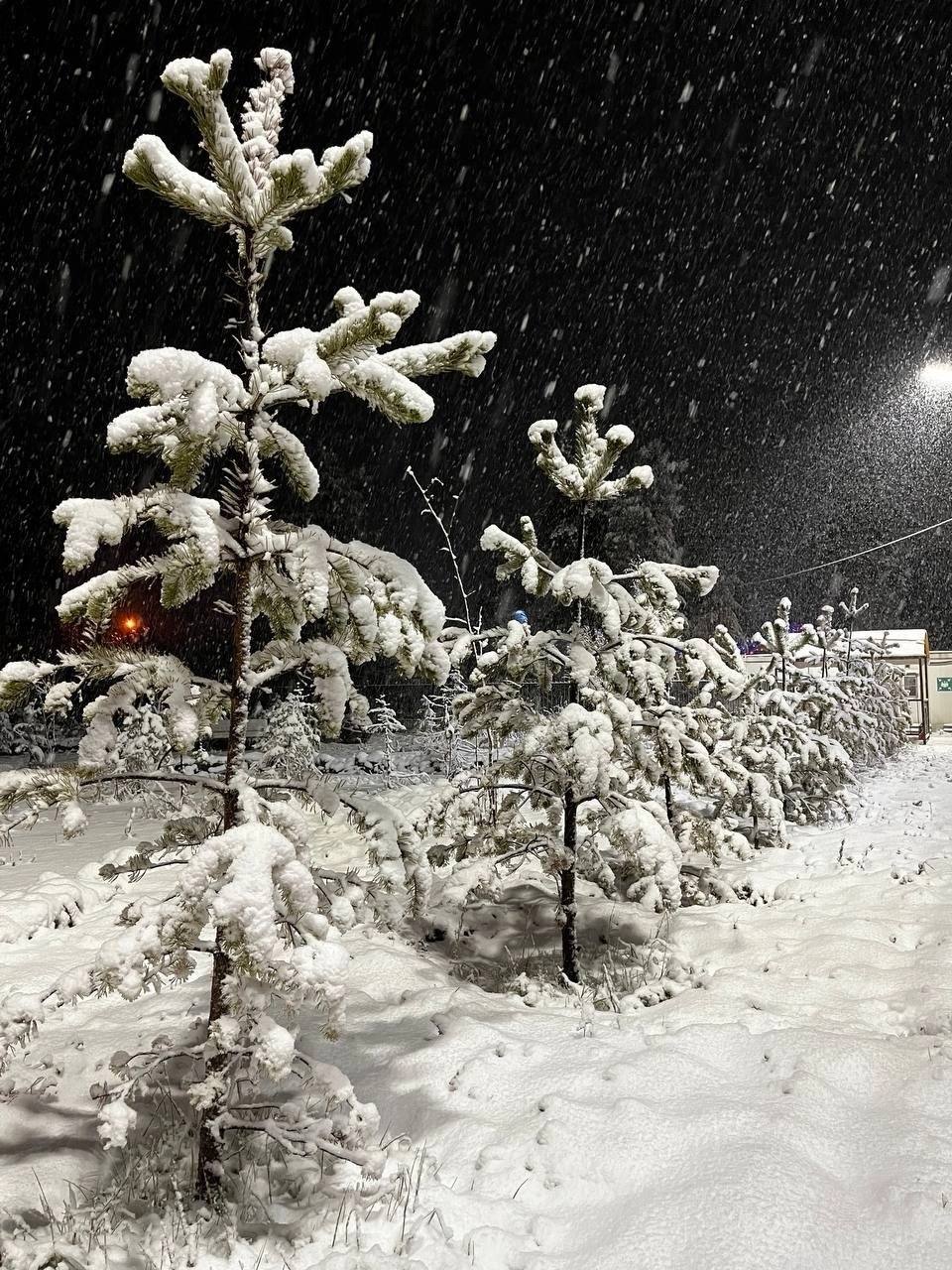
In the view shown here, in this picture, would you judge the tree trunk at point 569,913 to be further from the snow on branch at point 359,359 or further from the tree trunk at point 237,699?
the snow on branch at point 359,359

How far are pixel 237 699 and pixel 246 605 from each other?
0.43 meters

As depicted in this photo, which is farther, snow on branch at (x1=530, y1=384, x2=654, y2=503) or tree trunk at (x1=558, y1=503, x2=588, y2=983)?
snow on branch at (x1=530, y1=384, x2=654, y2=503)

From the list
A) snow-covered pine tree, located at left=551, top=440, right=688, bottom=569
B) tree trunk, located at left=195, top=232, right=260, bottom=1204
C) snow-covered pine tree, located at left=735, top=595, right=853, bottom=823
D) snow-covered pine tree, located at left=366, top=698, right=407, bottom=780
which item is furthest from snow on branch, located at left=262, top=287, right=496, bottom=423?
snow-covered pine tree, located at left=551, top=440, right=688, bottom=569

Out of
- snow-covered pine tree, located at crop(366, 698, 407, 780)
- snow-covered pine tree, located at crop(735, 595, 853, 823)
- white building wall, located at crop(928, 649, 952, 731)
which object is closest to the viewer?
snow-covered pine tree, located at crop(735, 595, 853, 823)

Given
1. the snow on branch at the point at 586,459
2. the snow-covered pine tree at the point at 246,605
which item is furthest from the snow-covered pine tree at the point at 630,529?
the snow-covered pine tree at the point at 246,605

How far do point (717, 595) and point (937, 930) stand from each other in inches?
1167

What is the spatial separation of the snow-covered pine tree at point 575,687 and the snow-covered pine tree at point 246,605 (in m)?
2.29

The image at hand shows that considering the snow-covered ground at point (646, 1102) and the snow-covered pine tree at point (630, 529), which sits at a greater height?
the snow-covered pine tree at point (630, 529)

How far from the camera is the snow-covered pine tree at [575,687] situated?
548 cm

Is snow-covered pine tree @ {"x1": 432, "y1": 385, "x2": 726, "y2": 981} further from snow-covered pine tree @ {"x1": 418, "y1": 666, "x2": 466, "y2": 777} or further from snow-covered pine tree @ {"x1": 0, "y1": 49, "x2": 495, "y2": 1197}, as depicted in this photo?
snow-covered pine tree @ {"x1": 418, "y1": 666, "x2": 466, "y2": 777}

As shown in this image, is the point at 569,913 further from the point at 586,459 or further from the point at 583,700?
the point at 586,459

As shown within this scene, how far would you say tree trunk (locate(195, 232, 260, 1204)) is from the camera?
314cm

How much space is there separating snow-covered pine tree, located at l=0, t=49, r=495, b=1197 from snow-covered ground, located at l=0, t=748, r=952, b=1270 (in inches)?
24.0

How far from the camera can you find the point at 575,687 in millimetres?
5844
